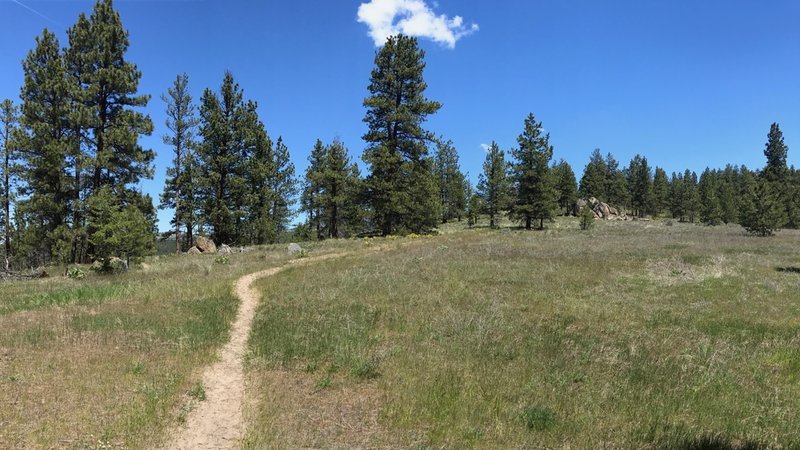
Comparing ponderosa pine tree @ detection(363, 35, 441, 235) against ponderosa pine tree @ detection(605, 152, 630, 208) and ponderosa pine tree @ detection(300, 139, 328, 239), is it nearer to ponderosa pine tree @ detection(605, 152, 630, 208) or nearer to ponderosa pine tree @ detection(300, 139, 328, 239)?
ponderosa pine tree @ detection(300, 139, 328, 239)

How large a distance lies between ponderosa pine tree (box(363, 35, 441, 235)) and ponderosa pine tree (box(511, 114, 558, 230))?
1750cm

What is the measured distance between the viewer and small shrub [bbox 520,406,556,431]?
715cm

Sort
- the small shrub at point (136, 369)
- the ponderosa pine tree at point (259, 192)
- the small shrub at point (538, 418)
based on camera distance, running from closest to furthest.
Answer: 1. the small shrub at point (538, 418)
2. the small shrub at point (136, 369)
3. the ponderosa pine tree at point (259, 192)

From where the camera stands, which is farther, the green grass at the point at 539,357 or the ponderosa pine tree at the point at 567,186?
the ponderosa pine tree at the point at 567,186

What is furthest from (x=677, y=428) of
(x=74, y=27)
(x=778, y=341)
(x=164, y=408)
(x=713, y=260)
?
(x=74, y=27)

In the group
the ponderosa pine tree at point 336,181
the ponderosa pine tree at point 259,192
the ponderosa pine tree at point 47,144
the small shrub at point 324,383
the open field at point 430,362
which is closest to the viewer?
the open field at point 430,362

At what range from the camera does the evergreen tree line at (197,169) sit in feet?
105

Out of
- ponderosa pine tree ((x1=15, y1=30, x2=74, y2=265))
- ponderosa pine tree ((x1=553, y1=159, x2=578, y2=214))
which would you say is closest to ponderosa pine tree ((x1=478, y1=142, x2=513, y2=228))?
ponderosa pine tree ((x1=553, y1=159, x2=578, y2=214))

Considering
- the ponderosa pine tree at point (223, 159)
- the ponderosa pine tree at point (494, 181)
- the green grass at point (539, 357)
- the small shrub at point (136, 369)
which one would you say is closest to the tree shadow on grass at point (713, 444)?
the green grass at point (539, 357)

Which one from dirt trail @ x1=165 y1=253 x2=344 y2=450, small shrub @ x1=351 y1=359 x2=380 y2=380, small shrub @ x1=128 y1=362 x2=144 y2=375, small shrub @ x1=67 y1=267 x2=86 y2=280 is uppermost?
small shrub @ x1=67 y1=267 x2=86 y2=280

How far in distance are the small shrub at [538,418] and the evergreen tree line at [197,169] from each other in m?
24.2

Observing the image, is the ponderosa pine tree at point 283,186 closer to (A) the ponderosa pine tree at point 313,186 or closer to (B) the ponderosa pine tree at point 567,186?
(A) the ponderosa pine tree at point 313,186

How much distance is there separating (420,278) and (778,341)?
462 inches

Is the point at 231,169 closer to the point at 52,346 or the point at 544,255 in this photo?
the point at 544,255
